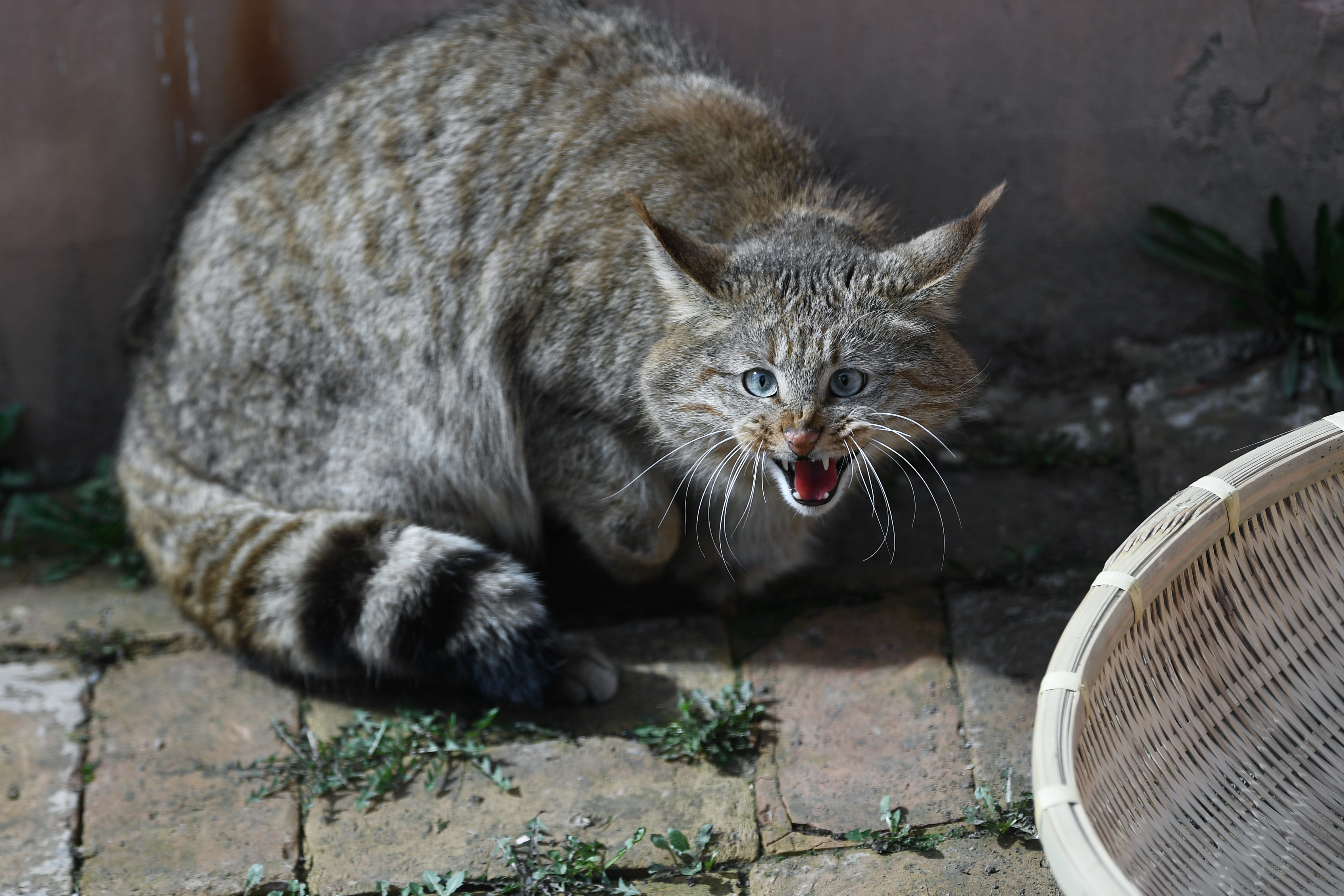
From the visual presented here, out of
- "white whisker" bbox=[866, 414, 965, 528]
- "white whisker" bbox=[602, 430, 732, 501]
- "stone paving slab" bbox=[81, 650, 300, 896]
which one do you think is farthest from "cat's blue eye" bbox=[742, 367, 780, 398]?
"stone paving slab" bbox=[81, 650, 300, 896]

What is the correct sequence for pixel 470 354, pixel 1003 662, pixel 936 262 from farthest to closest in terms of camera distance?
pixel 470 354 → pixel 1003 662 → pixel 936 262

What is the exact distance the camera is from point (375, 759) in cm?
294

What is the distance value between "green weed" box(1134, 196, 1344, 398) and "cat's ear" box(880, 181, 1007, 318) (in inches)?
51.8

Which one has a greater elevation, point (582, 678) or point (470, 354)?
point (470, 354)

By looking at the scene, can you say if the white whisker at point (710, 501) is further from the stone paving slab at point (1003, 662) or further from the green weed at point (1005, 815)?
the green weed at point (1005, 815)

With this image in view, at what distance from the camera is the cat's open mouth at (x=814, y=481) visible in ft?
9.01

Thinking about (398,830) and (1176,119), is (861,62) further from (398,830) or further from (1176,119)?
(398,830)

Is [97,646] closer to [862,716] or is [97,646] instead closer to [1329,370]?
[862,716]

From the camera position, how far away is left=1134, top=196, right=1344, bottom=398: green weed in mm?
3580

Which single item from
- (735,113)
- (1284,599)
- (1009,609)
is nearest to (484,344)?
(735,113)

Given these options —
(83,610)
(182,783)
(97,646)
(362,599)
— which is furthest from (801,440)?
(83,610)

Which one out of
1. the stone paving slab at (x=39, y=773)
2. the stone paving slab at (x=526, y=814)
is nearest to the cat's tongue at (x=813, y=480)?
the stone paving slab at (x=526, y=814)

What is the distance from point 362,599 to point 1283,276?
2.92 metres

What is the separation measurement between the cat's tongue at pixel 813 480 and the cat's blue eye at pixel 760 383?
0.18m
